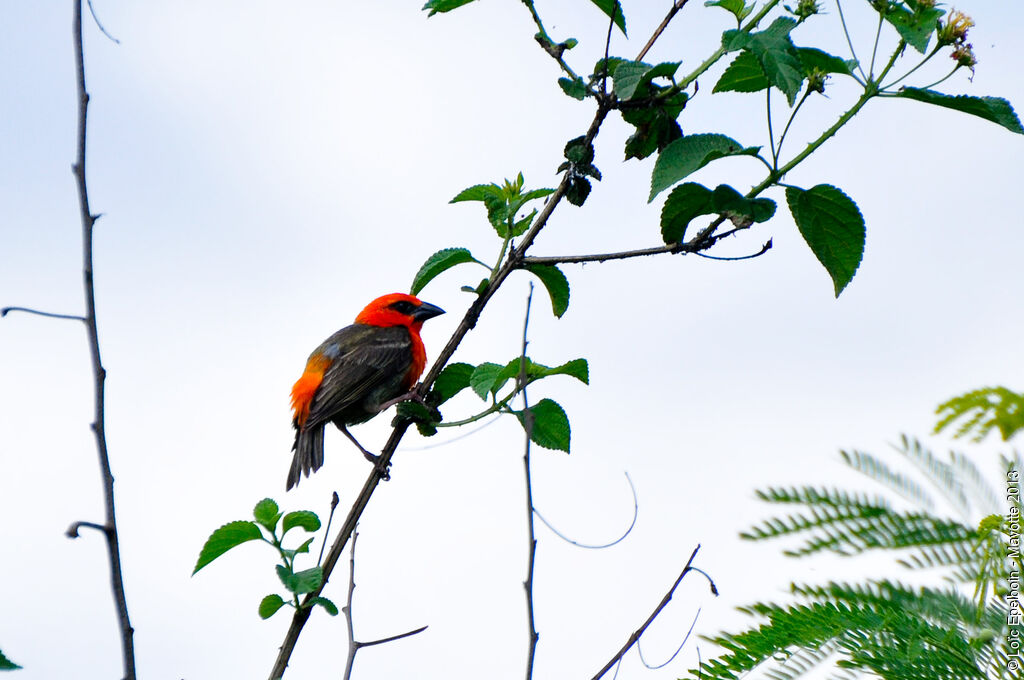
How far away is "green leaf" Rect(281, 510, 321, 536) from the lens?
3080 millimetres

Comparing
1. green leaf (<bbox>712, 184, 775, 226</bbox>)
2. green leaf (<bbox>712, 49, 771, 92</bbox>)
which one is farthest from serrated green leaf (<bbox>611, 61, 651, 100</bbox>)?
green leaf (<bbox>712, 184, 775, 226</bbox>)

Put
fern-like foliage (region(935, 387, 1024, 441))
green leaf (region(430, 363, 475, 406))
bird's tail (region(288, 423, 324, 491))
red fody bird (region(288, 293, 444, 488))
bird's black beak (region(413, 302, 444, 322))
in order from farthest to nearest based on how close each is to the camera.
Result: bird's black beak (region(413, 302, 444, 322)) → red fody bird (region(288, 293, 444, 488)) → bird's tail (region(288, 423, 324, 491)) → green leaf (region(430, 363, 475, 406)) → fern-like foliage (region(935, 387, 1024, 441))

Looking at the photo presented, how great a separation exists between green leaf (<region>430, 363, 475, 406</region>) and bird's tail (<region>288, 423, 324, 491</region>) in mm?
3259

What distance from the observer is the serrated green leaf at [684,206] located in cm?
295

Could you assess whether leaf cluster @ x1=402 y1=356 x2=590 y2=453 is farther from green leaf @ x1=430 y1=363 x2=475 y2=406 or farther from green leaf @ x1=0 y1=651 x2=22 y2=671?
green leaf @ x1=0 y1=651 x2=22 y2=671

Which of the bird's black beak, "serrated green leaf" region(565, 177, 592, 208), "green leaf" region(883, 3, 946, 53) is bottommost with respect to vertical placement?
"green leaf" region(883, 3, 946, 53)

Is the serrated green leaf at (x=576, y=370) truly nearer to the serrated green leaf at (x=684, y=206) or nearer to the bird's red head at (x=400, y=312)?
the serrated green leaf at (x=684, y=206)

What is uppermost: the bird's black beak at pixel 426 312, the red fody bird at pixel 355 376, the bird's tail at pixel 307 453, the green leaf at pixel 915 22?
the bird's black beak at pixel 426 312

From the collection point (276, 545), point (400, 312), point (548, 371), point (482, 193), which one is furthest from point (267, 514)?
point (400, 312)

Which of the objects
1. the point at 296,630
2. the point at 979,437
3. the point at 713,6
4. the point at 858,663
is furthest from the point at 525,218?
the point at 979,437

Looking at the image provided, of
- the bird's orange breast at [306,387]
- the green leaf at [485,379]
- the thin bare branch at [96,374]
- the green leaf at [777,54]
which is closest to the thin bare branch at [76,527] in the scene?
the thin bare branch at [96,374]

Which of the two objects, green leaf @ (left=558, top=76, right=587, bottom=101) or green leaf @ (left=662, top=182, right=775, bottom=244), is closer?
green leaf @ (left=662, top=182, right=775, bottom=244)

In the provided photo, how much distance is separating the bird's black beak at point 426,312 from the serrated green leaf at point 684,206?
4839 millimetres

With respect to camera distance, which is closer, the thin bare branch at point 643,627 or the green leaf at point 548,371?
the thin bare branch at point 643,627
